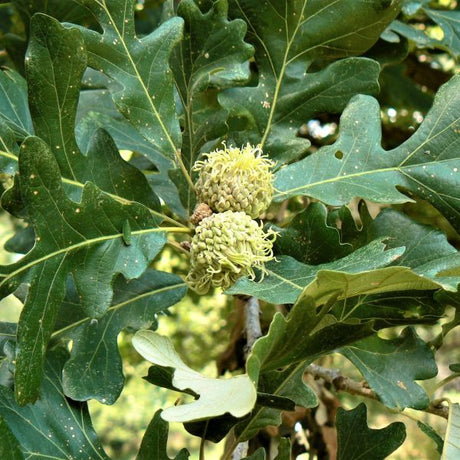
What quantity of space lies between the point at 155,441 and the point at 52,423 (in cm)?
15

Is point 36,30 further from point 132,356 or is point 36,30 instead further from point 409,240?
point 132,356

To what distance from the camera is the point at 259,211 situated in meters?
1.07

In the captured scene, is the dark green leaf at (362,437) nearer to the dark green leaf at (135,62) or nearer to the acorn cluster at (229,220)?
the acorn cluster at (229,220)

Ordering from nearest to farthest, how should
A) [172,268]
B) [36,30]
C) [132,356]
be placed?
[36,30], [172,268], [132,356]

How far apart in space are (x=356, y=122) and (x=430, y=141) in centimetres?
12

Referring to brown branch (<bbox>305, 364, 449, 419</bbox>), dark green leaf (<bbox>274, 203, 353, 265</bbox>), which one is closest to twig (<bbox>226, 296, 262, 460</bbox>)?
brown branch (<bbox>305, 364, 449, 419</bbox>)

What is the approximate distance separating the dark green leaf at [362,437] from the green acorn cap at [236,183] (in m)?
0.35

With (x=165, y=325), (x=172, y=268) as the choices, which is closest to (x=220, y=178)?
(x=172, y=268)

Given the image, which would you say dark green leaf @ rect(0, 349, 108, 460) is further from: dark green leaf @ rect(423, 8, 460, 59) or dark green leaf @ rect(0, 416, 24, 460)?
dark green leaf @ rect(423, 8, 460, 59)

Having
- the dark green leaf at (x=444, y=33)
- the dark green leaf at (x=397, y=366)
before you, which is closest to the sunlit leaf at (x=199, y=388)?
the dark green leaf at (x=397, y=366)

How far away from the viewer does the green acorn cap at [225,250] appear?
0.99m

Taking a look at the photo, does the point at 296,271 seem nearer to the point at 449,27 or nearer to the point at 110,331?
the point at 110,331

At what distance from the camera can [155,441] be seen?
1.09 m

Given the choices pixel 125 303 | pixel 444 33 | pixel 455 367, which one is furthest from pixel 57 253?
pixel 444 33
